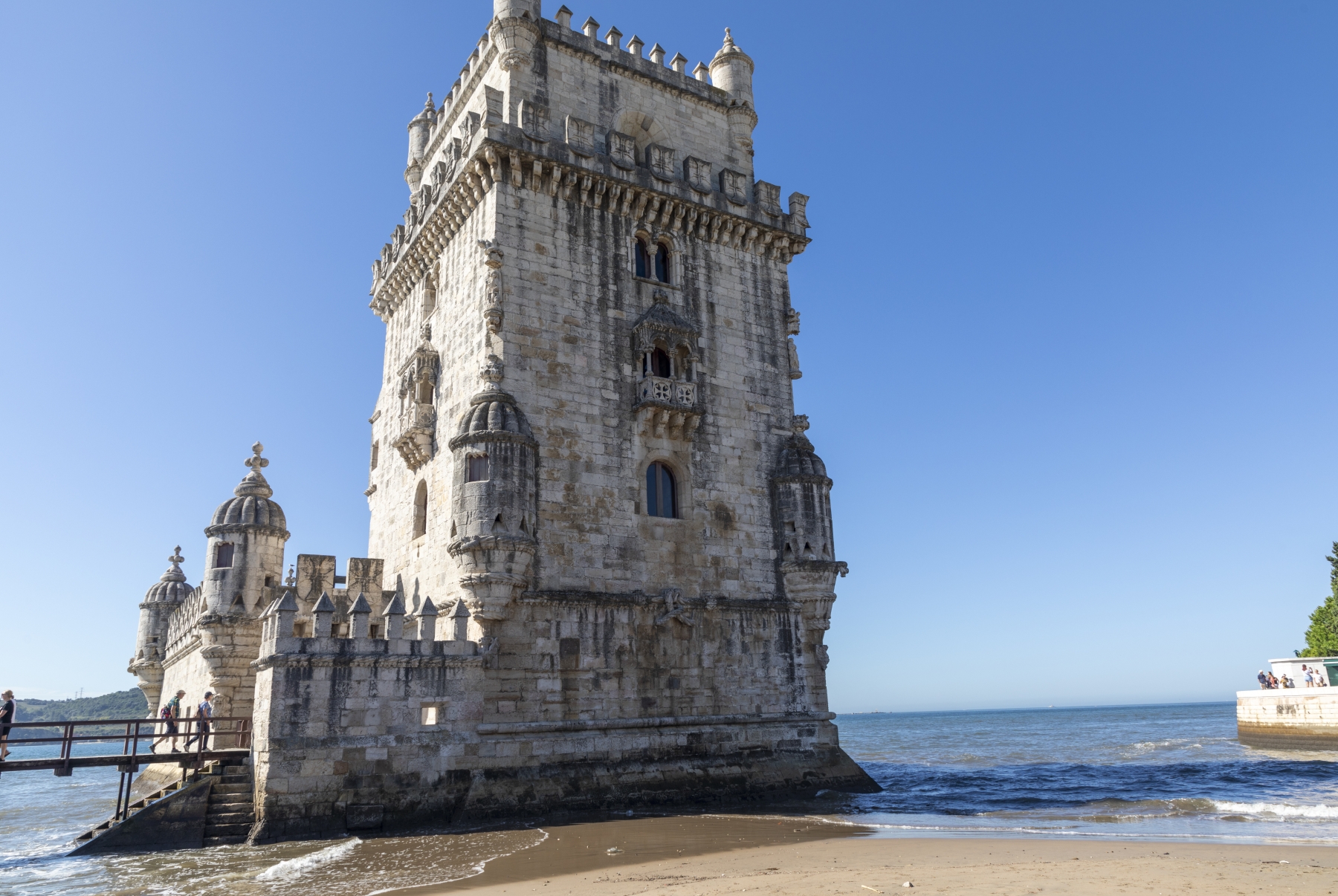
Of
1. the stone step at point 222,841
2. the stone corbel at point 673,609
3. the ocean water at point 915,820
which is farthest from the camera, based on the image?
the stone corbel at point 673,609

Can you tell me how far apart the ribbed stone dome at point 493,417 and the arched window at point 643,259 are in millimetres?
5877

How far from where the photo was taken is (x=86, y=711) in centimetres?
15962

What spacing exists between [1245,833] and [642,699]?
41.4ft

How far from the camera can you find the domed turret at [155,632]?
1463 inches

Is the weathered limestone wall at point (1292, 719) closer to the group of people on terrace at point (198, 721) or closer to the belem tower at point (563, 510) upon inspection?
the belem tower at point (563, 510)

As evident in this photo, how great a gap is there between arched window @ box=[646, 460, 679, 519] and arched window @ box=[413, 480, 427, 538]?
6.17m

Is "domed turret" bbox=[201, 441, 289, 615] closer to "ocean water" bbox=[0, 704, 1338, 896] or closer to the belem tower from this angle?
the belem tower

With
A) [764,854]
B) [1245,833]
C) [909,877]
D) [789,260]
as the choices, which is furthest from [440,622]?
[1245,833]

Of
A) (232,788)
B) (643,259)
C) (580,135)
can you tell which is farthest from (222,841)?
(580,135)

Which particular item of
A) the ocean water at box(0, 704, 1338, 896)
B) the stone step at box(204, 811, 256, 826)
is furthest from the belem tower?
the ocean water at box(0, 704, 1338, 896)

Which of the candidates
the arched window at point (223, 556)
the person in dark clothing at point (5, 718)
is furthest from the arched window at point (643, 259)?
the person in dark clothing at point (5, 718)

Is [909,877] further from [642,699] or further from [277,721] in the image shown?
[277,721]

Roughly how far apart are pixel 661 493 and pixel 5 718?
50.0ft

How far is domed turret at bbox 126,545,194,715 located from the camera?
37.2 m
